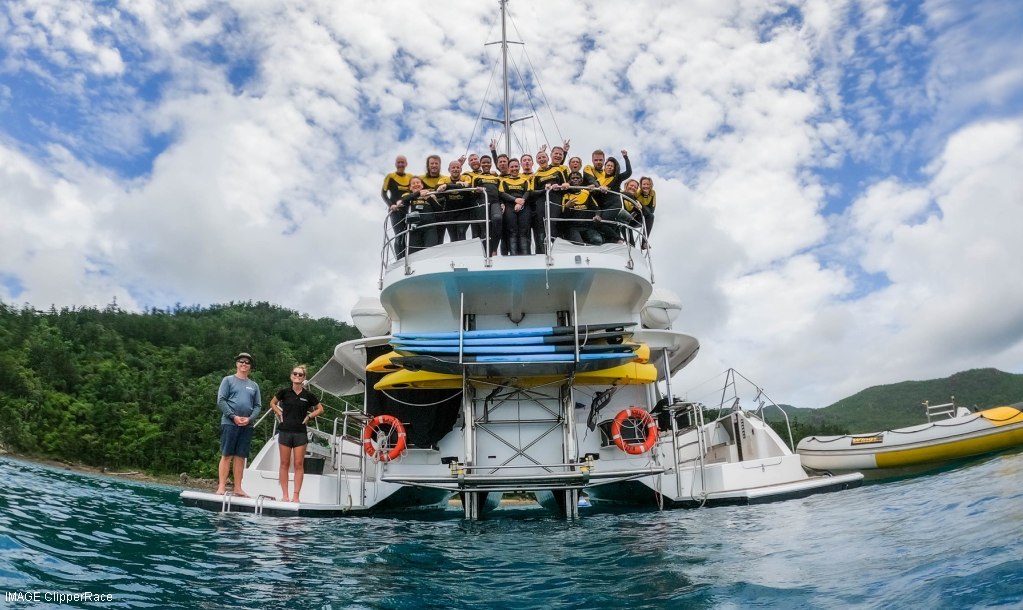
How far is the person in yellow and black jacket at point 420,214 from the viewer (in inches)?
358

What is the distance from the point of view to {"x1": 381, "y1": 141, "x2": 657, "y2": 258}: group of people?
905 centimetres

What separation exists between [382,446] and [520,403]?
2.04 metres

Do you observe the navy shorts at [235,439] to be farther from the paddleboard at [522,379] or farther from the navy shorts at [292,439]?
the paddleboard at [522,379]

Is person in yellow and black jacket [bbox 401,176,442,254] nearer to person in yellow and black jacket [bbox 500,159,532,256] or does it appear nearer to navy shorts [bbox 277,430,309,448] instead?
person in yellow and black jacket [bbox 500,159,532,256]

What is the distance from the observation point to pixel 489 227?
9086 mm

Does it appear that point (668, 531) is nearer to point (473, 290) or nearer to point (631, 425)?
point (631, 425)

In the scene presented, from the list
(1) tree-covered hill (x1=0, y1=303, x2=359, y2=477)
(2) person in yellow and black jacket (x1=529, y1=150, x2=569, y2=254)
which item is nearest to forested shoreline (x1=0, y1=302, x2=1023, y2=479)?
(1) tree-covered hill (x1=0, y1=303, x2=359, y2=477)

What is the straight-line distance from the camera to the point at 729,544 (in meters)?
5.36

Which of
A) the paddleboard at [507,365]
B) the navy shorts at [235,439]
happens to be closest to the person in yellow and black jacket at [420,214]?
the paddleboard at [507,365]

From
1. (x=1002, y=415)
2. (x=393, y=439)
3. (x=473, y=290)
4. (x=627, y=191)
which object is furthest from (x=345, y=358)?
(x=1002, y=415)

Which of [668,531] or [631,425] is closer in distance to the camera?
[668,531]

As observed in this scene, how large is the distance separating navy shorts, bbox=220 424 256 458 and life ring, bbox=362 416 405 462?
1.44 meters

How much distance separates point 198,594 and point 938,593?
156 inches

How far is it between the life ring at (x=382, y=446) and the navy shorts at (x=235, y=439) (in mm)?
1442
